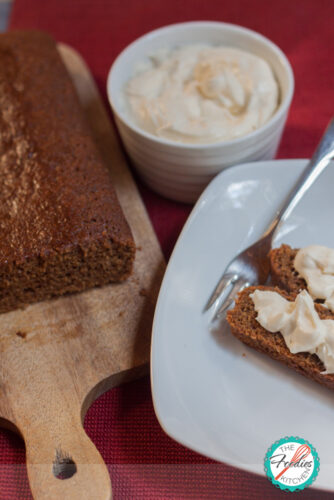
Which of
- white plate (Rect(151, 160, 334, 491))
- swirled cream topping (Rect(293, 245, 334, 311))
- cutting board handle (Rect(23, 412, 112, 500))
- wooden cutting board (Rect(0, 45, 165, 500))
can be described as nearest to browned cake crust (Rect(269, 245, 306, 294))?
swirled cream topping (Rect(293, 245, 334, 311))

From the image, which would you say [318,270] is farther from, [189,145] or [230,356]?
[189,145]

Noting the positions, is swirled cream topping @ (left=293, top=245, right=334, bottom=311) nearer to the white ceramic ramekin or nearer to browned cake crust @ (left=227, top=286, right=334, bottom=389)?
browned cake crust @ (left=227, top=286, right=334, bottom=389)

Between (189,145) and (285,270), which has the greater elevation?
(189,145)

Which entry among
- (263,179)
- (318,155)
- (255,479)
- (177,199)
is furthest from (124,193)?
(255,479)

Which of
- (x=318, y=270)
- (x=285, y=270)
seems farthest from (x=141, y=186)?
(x=318, y=270)

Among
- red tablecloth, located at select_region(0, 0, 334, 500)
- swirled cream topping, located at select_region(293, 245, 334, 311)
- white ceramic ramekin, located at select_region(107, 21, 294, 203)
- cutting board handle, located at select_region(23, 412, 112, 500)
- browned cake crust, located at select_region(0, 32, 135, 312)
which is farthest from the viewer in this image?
white ceramic ramekin, located at select_region(107, 21, 294, 203)

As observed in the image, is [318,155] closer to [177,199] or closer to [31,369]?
[177,199]

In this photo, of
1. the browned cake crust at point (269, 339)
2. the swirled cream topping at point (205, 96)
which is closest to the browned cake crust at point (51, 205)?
the swirled cream topping at point (205, 96)
